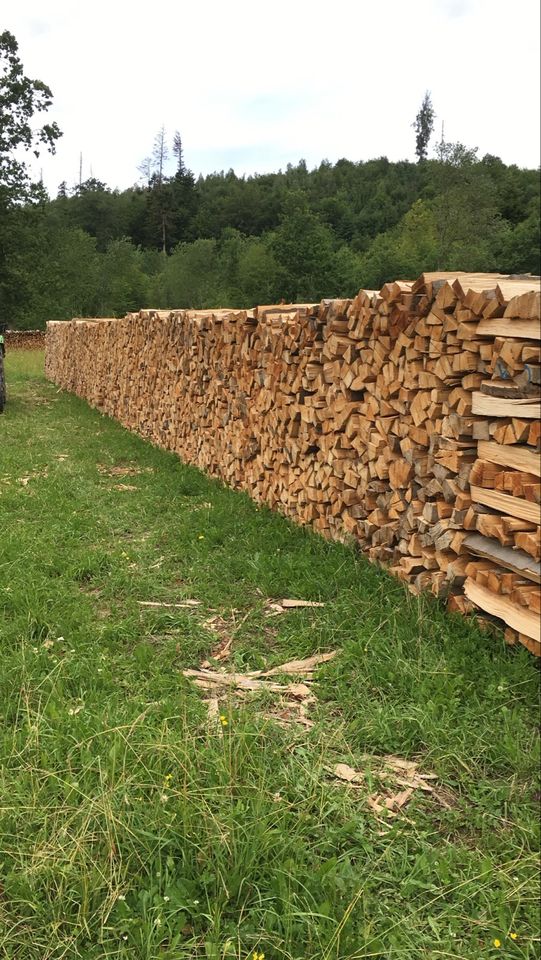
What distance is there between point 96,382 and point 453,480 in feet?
39.1

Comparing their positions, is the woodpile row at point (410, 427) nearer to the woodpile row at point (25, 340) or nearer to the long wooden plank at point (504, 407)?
the long wooden plank at point (504, 407)

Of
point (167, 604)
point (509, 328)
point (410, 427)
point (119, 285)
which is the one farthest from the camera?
point (119, 285)

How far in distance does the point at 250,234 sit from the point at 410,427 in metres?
75.6

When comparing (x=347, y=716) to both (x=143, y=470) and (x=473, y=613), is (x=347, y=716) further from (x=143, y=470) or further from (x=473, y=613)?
(x=143, y=470)

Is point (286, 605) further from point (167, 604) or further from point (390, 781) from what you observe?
point (390, 781)

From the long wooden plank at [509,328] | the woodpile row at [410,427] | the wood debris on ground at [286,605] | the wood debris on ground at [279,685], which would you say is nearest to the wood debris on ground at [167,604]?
the wood debris on ground at [286,605]

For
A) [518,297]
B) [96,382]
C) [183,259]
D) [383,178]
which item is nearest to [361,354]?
[518,297]

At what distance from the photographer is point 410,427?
4320mm

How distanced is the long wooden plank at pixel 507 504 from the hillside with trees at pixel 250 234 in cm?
2568

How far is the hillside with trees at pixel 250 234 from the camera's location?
1048 inches

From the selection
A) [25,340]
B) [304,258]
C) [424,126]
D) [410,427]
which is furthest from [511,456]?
[424,126]

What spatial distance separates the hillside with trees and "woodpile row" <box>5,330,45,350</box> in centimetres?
158

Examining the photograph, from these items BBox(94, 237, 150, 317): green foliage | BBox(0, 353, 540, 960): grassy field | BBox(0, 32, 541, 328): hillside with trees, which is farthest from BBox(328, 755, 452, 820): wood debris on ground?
BBox(94, 237, 150, 317): green foliage

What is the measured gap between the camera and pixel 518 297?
3.41 meters
